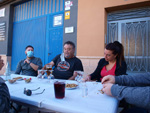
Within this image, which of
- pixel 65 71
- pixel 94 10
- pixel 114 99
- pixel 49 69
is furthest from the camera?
pixel 94 10

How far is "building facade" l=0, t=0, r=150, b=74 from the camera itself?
3.09 meters

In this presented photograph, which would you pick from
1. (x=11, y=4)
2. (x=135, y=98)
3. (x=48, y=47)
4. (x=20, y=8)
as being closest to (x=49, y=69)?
(x=135, y=98)

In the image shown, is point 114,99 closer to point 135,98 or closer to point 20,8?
point 135,98

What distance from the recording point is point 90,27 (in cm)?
343

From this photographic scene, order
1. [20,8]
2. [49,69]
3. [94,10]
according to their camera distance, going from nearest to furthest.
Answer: [49,69], [94,10], [20,8]

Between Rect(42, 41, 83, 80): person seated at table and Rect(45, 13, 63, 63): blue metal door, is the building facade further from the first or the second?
Rect(42, 41, 83, 80): person seated at table

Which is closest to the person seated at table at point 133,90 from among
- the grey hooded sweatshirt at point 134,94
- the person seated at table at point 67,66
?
the grey hooded sweatshirt at point 134,94

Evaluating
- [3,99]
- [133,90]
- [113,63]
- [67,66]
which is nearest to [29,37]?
[67,66]

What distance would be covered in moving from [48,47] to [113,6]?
267cm

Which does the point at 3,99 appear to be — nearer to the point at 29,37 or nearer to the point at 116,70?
the point at 116,70

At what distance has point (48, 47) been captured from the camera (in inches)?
174

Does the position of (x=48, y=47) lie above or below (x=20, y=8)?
below

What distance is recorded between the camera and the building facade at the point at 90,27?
10.1 feet

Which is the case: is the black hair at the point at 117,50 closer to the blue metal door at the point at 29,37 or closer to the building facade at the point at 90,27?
the building facade at the point at 90,27
